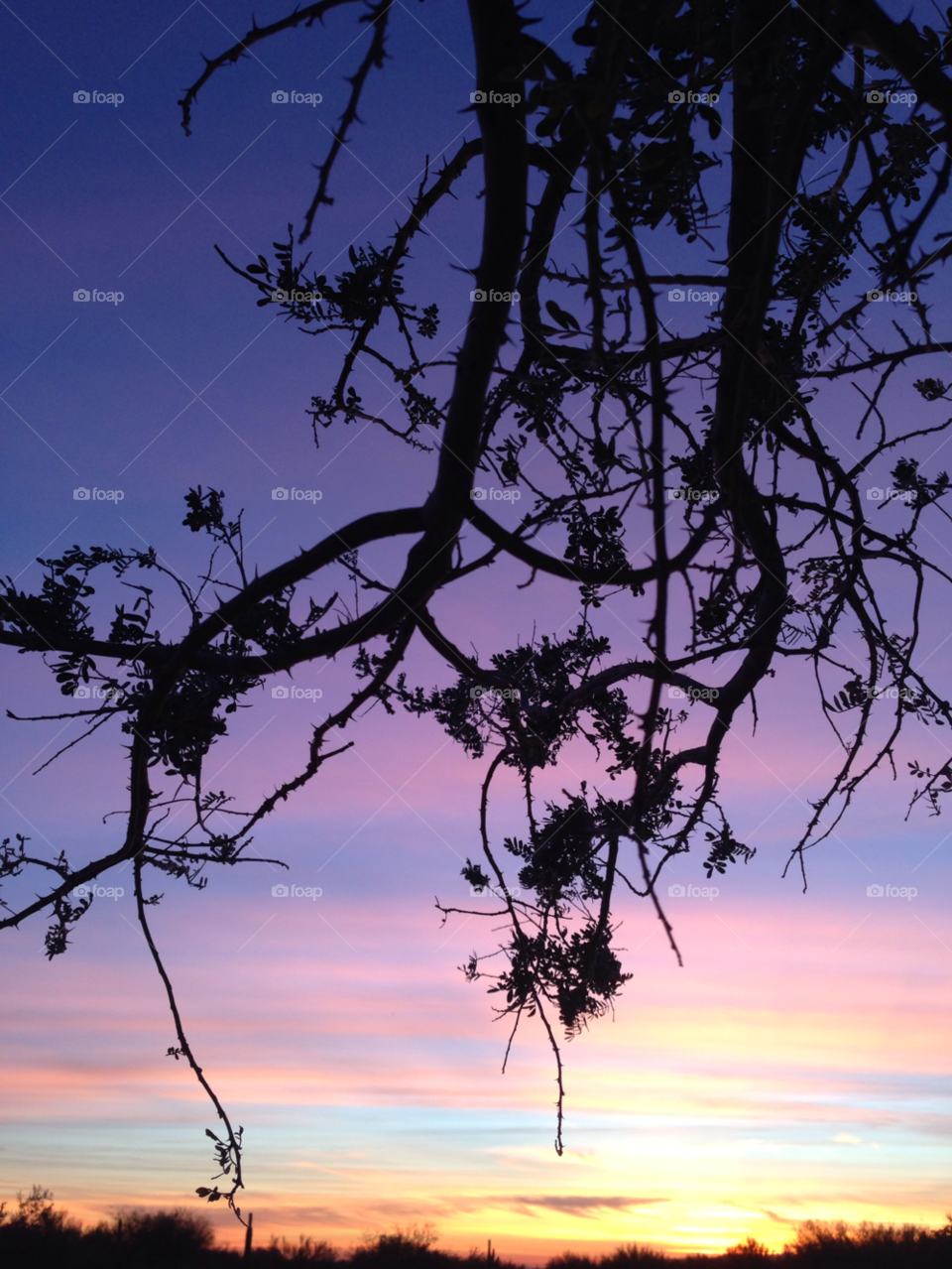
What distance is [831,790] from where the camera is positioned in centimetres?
323

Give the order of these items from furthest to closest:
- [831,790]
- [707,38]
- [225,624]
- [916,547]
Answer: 1. [916,547]
2. [831,790]
3. [225,624]
4. [707,38]

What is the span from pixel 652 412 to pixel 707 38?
1.84 m

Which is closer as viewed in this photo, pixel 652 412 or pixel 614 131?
pixel 652 412

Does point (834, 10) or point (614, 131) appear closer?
point (834, 10)

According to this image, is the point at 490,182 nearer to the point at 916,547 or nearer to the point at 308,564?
the point at 308,564

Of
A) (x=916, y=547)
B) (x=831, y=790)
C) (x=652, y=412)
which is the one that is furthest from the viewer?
(x=916, y=547)

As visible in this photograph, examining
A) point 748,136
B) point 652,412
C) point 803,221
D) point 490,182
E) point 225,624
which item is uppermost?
point 803,221

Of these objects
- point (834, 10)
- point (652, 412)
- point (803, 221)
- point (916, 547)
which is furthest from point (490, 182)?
point (916, 547)

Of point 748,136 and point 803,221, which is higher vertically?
point 803,221

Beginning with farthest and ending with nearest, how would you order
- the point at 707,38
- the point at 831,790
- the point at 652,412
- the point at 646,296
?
1. the point at 831,790
2. the point at 707,38
3. the point at 646,296
4. the point at 652,412

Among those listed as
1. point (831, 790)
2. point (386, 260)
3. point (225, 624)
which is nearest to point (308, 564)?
point (225, 624)

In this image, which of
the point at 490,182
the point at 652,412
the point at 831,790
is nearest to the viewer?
the point at 652,412

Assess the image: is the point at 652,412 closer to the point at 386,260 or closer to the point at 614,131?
the point at 614,131

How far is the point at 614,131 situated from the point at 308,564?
1275 millimetres
